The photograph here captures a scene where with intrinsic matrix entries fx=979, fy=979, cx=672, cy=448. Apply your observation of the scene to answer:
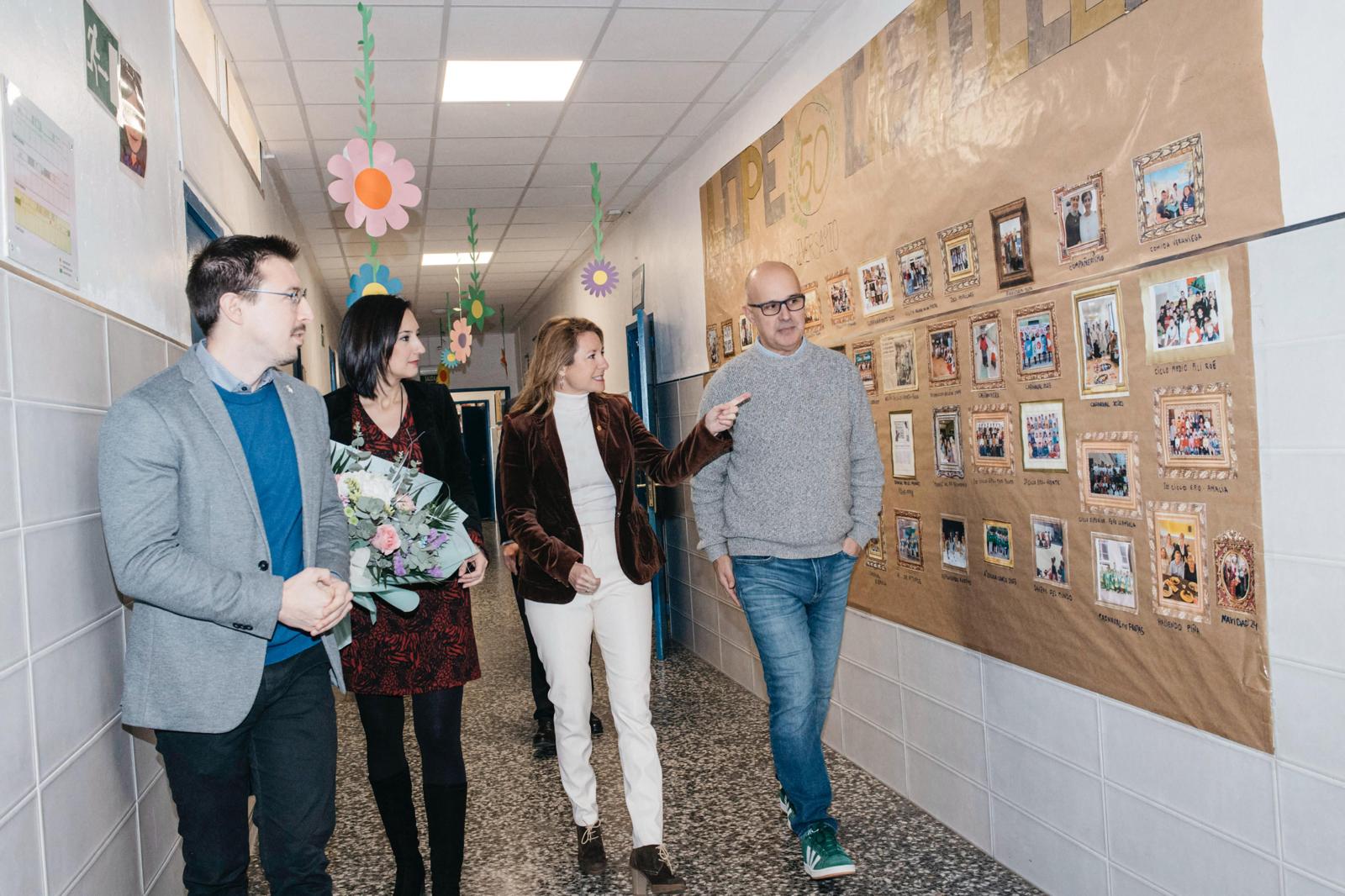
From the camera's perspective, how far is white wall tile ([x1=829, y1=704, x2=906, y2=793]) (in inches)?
132

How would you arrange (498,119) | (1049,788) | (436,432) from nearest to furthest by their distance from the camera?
(436,432)
(1049,788)
(498,119)

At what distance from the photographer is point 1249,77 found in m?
1.87

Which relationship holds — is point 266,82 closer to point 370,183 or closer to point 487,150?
point 370,183

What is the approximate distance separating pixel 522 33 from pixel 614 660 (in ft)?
8.32

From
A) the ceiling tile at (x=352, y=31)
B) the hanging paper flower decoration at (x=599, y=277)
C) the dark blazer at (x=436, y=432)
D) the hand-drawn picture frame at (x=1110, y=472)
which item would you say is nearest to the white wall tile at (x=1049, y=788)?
the hand-drawn picture frame at (x=1110, y=472)

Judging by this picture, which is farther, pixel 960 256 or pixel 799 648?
pixel 960 256

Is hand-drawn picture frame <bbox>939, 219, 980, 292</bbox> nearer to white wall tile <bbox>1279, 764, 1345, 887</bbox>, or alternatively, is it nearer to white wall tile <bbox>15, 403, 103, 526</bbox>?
white wall tile <bbox>1279, 764, 1345, 887</bbox>

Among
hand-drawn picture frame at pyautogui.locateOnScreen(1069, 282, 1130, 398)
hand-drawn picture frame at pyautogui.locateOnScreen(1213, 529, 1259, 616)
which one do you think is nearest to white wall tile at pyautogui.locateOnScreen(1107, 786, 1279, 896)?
hand-drawn picture frame at pyautogui.locateOnScreen(1213, 529, 1259, 616)

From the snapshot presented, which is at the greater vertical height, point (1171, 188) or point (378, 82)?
point (378, 82)

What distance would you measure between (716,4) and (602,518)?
212 cm

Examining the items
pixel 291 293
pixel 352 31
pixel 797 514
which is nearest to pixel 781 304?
pixel 797 514

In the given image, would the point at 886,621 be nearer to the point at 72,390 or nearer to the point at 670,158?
the point at 72,390

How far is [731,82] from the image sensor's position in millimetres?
4500

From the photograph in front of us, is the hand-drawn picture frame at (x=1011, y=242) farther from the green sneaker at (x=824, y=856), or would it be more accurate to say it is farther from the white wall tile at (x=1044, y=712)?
the green sneaker at (x=824, y=856)
